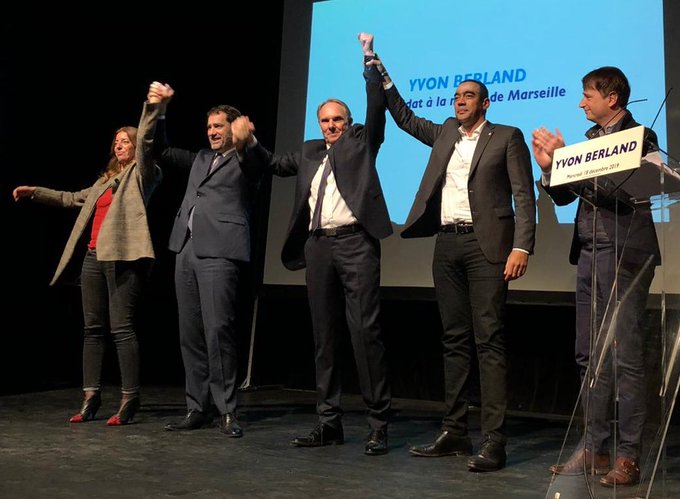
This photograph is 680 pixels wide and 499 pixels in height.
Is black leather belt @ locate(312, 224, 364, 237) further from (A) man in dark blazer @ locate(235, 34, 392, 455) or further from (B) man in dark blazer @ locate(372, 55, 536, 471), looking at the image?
(B) man in dark blazer @ locate(372, 55, 536, 471)

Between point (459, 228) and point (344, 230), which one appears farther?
point (344, 230)

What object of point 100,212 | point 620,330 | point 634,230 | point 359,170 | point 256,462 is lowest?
point 256,462

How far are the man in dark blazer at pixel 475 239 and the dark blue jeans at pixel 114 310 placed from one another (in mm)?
1341

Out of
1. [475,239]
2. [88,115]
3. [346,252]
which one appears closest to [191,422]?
[346,252]

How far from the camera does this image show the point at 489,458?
2.87 meters

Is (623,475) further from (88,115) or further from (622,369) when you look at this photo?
(88,115)

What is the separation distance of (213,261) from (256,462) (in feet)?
3.13

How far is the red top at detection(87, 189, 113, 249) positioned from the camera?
12.6 feet

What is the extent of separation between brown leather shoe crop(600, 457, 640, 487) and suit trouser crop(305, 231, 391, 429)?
4.02 ft

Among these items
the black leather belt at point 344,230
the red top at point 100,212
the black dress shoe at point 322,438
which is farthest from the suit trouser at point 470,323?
the red top at point 100,212

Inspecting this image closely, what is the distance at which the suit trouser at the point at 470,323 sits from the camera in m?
2.99

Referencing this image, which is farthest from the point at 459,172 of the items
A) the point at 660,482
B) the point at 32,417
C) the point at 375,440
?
the point at 32,417

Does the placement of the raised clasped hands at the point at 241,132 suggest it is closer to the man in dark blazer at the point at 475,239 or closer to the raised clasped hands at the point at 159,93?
the raised clasped hands at the point at 159,93

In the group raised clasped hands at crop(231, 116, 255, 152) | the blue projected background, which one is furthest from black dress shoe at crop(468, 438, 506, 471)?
raised clasped hands at crop(231, 116, 255, 152)
